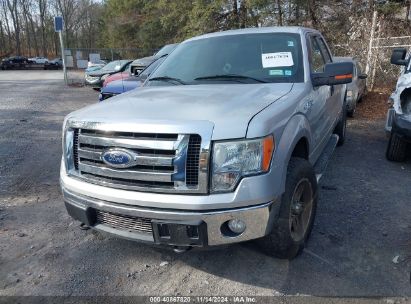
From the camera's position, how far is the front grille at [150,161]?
2.33m

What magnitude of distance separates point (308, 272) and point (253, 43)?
2.29 meters

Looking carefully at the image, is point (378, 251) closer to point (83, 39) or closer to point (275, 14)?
point (275, 14)

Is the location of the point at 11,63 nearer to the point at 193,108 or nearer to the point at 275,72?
the point at 275,72

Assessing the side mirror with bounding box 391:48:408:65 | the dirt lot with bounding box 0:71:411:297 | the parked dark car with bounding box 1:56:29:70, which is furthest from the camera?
the parked dark car with bounding box 1:56:29:70

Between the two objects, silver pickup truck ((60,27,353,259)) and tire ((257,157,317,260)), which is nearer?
silver pickup truck ((60,27,353,259))

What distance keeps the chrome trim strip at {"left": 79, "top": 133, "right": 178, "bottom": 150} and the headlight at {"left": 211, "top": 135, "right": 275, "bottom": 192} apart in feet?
1.00

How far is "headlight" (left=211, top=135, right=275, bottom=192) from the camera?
2.31m

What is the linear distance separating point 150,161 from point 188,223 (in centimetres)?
48

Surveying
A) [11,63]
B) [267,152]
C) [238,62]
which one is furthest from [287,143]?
[11,63]

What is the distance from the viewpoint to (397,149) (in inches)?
207

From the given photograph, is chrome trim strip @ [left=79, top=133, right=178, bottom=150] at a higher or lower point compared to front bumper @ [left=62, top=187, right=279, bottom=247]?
Answer: higher

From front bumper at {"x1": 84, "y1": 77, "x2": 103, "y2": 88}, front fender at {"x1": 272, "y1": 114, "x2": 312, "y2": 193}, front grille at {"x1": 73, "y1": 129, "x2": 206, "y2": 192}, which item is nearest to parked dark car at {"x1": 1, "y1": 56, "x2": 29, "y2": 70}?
front bumper at {"x1": 84, "y1": 77, "x2": 103, "y2": 88}

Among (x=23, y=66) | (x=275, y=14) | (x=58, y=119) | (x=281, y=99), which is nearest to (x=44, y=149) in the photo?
(x=58, y=119)

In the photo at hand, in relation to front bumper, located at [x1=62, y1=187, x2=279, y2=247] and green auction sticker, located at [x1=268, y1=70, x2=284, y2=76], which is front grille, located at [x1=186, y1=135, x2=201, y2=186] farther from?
green auction sticker, located at [x1=268, y1=70, x2=284, y2=76]
